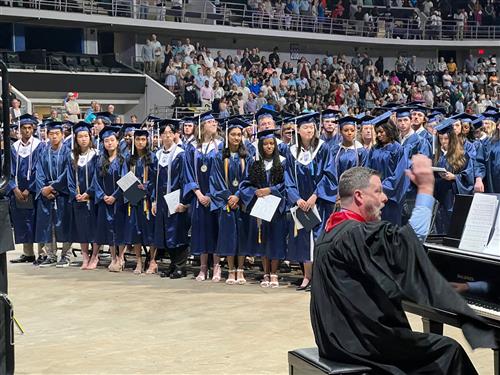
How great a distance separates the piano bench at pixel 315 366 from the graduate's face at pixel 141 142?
7.64 metres

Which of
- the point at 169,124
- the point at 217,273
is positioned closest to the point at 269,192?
the point at 217,273

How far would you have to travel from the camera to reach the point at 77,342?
27.5ft

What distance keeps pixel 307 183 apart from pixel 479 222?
5002 mm

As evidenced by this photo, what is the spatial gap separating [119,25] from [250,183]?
21.2 metres

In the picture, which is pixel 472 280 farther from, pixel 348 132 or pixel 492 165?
pixel 492 165

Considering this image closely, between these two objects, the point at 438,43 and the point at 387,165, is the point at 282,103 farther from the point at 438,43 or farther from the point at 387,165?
the point at 387,165

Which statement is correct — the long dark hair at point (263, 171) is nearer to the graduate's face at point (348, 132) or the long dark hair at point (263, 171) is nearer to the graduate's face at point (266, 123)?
the graduate's face at point (266, 123)

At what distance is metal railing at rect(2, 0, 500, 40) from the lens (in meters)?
A: 30.9

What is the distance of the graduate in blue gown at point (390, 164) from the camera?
10.8m

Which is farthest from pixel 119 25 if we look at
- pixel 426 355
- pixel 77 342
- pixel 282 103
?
pixel 426 355

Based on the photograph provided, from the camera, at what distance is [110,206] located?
13.1 meters

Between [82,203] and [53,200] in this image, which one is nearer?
[82,203]

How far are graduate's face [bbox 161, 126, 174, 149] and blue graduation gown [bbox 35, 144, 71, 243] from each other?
175 cm

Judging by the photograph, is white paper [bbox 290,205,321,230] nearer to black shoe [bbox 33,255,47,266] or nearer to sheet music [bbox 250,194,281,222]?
sheet music [bbox 250,194,281,222]
